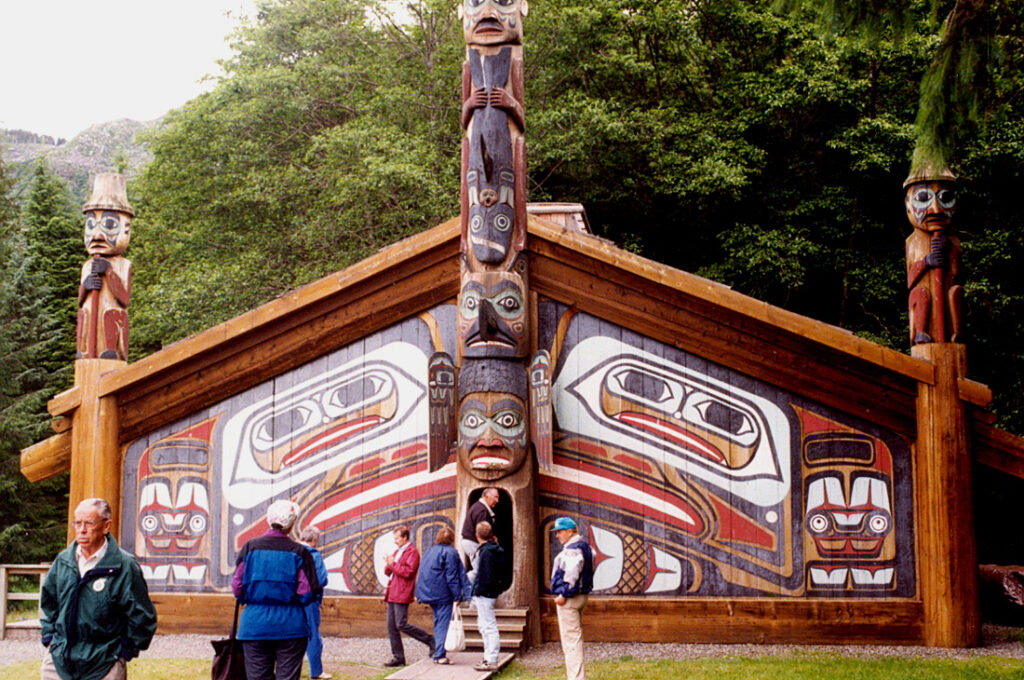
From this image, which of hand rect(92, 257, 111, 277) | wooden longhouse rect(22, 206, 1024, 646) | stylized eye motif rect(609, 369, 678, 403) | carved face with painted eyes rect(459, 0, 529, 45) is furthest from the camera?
hand rect(92, 257, 111, 277)

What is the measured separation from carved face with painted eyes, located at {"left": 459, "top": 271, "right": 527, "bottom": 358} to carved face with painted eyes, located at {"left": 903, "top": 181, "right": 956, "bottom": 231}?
4.08 meters

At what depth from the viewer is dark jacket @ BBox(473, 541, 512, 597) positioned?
8.59 meters

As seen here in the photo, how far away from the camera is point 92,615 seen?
16.7 feet

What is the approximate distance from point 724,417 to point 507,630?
10.1ft

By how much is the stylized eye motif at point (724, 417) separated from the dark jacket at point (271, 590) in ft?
18.7

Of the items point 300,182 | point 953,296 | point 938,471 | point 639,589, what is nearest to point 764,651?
point 639,589

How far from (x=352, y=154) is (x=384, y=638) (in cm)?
1294

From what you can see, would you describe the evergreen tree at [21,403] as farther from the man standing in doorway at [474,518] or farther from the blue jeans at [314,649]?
the blue jeans at [314,649]

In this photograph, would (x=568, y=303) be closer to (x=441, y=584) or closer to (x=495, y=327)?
(x=495, y=327)

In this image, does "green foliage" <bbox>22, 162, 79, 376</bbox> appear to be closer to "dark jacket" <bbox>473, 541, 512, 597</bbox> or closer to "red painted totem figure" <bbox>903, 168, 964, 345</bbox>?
"dark jacket" <bbox>473, 541, 512, 597</bbox>

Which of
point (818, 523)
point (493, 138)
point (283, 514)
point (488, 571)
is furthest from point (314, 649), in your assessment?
point (493, 138)

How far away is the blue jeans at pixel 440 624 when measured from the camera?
8609 millimetres

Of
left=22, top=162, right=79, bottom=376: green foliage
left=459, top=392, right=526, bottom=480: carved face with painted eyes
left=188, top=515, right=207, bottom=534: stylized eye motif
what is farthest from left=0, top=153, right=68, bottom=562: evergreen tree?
A: left=459, top=392, right=526, bottom=480: carved face with painted eyes

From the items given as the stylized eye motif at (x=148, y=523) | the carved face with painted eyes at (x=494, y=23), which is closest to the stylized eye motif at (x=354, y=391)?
the stylized eye motif at (x=148, y=523)
